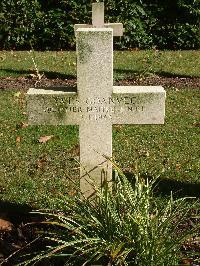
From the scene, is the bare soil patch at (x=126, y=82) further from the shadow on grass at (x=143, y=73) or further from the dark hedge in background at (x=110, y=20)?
the dark hedge in background at (x=110, y=20)

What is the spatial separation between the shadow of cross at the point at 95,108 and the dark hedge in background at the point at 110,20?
10.1 m

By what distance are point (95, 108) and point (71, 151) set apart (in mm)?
2258

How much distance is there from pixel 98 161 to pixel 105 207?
2.36 ft

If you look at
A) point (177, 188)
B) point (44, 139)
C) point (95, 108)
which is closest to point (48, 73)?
point (44, 139)

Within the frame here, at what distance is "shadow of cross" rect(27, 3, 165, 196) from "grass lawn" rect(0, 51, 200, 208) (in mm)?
344

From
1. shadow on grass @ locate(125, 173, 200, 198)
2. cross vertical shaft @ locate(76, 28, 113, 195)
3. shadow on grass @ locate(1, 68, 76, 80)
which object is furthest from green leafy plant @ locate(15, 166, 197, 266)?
shadow on grass @ locate(1, 68, 76, 80)

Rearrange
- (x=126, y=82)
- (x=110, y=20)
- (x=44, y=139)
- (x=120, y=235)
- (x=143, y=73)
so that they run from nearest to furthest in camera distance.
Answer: (x=120, y=235)
(x=44, y=139)
(x=126, y=82)
(x=143, y=73)
(x=110, y=20)

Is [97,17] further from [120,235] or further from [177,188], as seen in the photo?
[120,235]

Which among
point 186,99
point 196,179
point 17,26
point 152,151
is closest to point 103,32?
point 196,179

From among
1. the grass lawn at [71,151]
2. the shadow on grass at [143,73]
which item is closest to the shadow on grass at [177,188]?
the grass lawn at [71,151]

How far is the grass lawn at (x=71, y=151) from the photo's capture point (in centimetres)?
511

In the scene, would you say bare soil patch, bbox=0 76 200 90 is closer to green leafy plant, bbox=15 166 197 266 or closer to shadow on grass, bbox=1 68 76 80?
shadow on grass, bbox=1 68 76 80

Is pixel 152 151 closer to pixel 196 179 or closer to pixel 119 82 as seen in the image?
pixel 196 179

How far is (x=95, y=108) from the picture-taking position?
3.89 metres
